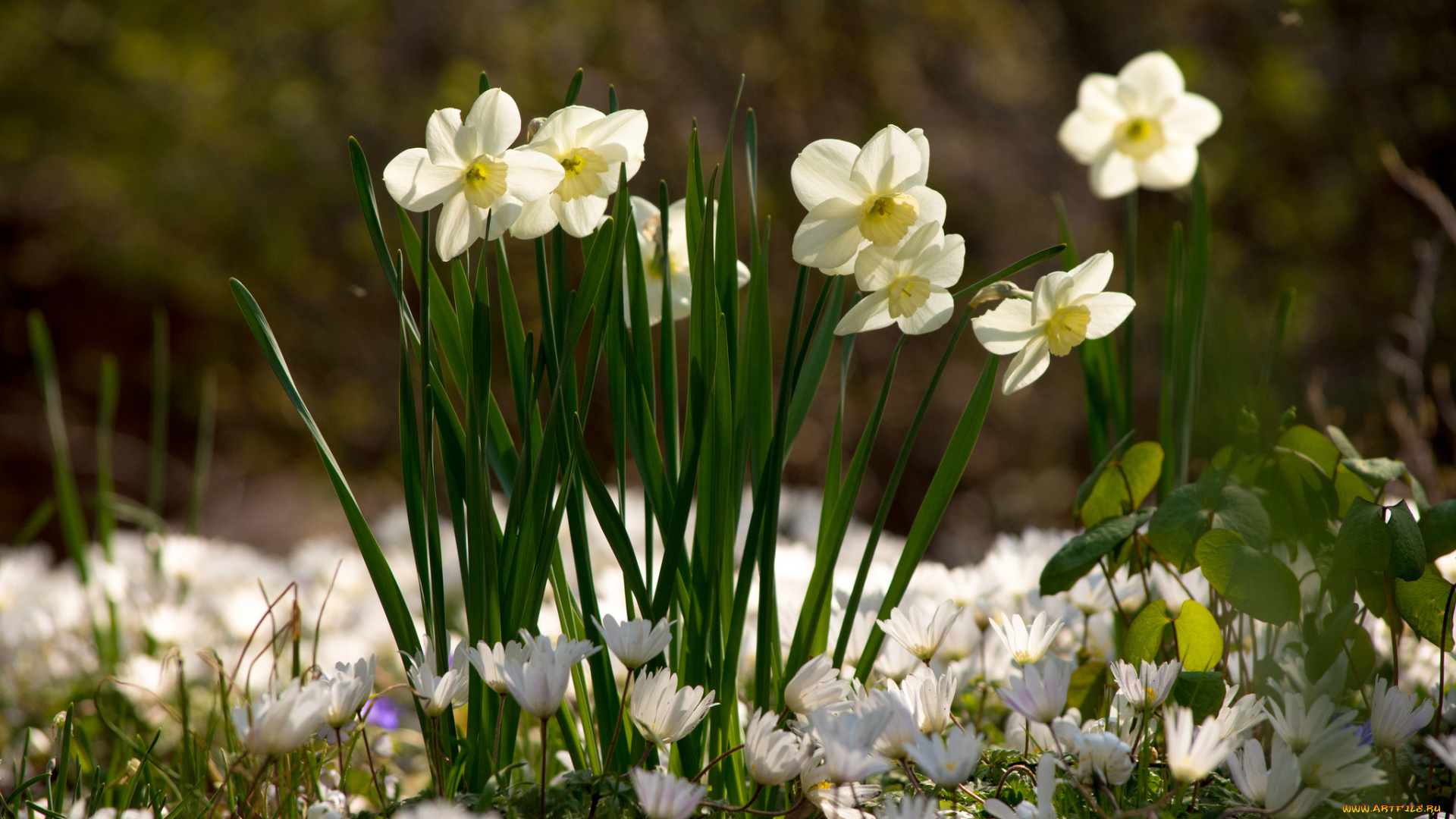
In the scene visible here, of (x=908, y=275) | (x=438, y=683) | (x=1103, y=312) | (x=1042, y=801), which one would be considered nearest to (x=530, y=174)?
(x=908, y=275)

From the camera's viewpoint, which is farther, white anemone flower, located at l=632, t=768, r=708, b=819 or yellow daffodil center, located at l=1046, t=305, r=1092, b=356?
yellow daffodil center, located at l=1046, t=305, r=1092, b=356

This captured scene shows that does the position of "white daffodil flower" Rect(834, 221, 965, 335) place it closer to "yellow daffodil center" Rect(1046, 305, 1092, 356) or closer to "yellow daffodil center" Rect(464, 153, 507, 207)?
"yellow daffodil center" Rect(1046, 305, 1092, 356)

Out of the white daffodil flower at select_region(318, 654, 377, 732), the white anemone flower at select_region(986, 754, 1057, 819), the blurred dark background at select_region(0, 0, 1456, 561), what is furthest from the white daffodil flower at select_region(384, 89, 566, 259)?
the blurred dark background at select_region(0, 0, 1456, 561)

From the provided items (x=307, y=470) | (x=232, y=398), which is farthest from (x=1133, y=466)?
(x=232, y=398)

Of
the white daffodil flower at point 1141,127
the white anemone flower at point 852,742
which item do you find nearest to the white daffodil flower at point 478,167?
the white anemone flower at point 852,742

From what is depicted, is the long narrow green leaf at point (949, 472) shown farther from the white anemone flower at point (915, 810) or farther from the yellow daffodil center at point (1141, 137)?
the yellow daffodil center at point (1141, 137)

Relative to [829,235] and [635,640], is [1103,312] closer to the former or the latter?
[829,235]
